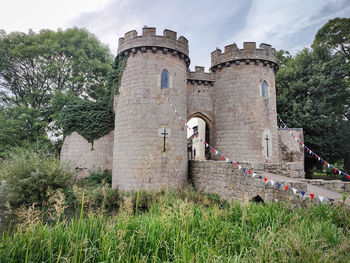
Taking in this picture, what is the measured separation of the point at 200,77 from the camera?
508 inches

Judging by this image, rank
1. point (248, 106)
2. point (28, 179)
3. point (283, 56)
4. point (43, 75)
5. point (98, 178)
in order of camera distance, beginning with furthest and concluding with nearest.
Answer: point (283, 56), point (43, 75), point (98, 178), point (248, 106), point (28, 179)

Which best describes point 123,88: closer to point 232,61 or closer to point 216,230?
point 232,61

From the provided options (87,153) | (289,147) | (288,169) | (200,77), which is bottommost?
(288,169)

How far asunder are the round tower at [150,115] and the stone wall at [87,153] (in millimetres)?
2688

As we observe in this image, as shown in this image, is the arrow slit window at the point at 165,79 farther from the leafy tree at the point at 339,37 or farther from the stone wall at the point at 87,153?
the leafy tree at the point at 339,37

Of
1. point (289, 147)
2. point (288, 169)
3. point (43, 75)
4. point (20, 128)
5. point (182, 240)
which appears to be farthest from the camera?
point (43, 75)

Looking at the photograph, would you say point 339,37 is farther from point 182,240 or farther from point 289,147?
point 182,240

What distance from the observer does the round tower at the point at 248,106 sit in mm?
11398

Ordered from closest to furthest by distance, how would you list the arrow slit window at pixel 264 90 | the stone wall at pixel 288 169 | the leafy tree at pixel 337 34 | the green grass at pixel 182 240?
the green grass at pixel 182 240 < the stone wall at pixel 288 169 < the arrow slit window at pixel 264 90 < the leafy tree at pixel 337 34

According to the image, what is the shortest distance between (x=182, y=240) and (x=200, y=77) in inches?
444

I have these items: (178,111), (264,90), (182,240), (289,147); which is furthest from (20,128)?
(289,147)

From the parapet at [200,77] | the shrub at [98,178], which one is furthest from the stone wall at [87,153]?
the parapet at [200,77]

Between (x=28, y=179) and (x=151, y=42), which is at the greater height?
(x=151, y=42)

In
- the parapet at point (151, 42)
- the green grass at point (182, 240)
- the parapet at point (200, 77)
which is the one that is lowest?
the green grass at point (182, 240)
